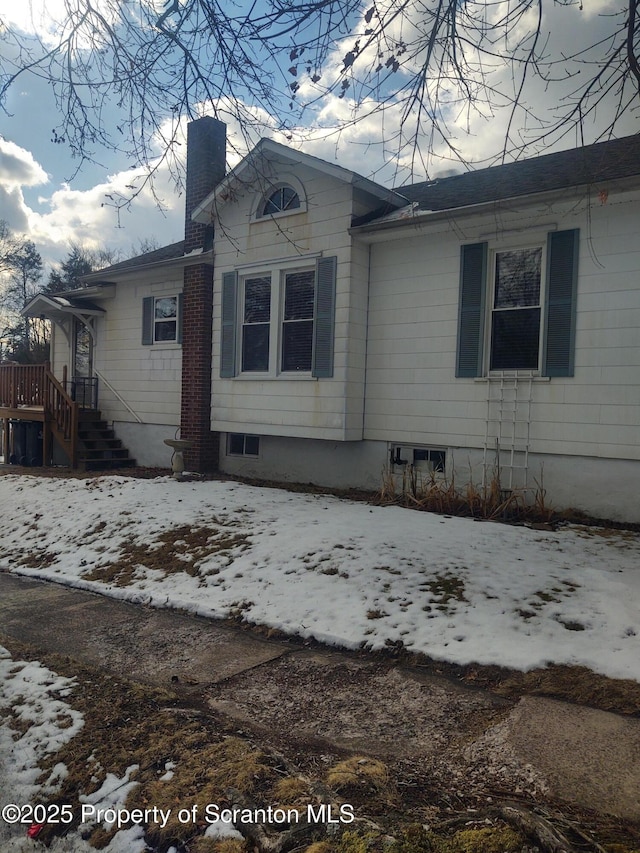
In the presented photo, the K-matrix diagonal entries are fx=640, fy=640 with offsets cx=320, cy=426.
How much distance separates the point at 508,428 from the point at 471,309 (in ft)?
5.65

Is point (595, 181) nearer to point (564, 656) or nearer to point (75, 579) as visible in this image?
point (564, 656)

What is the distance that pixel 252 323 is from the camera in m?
10.9

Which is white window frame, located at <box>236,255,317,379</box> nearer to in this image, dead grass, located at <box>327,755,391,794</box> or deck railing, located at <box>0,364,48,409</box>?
deck railing, located at <box>0,364,48,409</box>

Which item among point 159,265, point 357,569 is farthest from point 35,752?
point 159,265

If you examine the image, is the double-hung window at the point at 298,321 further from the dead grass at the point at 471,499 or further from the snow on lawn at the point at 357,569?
the dead grass at the point at 471,499

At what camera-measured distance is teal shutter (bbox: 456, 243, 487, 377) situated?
8.80 metres

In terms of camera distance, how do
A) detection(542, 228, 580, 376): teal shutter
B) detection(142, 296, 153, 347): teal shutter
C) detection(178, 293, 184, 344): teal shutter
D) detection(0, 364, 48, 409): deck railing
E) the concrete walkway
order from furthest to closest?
detection(0, 364, 48, 409): deck railing, detection(142, 296, 153, 347): teal shutter, detection(178, 293, 184, 344): teal shutter, detection(542, 228, 580, 376): teal shutter, the concrete walkway

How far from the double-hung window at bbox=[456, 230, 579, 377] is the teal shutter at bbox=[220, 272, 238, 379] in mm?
4045

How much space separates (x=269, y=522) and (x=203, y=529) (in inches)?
30.5

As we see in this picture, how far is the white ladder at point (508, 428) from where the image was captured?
8414 mm

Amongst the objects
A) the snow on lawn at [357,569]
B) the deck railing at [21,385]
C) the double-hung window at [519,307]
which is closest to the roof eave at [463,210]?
the double-hung window at [519,307]

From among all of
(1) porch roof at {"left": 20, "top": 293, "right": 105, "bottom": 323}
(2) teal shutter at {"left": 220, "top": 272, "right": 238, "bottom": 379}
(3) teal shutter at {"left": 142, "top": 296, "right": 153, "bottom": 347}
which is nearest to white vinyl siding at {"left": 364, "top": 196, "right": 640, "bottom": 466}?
(2) teal shutter at {"left": 220, "top": 272, "right": 238, "bottom": 379}

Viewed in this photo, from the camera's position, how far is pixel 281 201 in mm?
10648

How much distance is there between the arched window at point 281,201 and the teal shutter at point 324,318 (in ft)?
4.09
